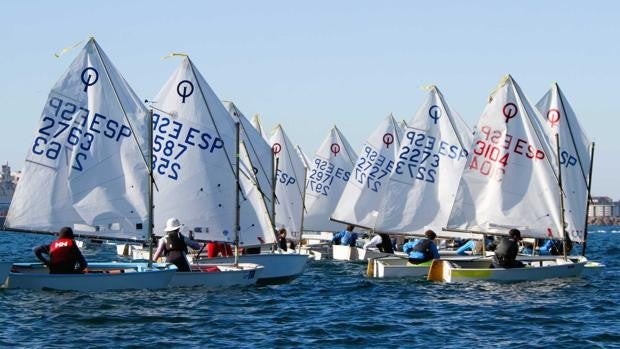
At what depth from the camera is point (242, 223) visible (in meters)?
35.1

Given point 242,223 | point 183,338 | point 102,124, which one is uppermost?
point 102,124

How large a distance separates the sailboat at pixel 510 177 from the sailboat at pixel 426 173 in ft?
22.1

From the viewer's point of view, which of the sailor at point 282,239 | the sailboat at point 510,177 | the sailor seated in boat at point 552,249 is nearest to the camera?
the sailboat at point 510,177

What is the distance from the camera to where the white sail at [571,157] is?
126 feet

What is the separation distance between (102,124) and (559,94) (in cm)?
1661

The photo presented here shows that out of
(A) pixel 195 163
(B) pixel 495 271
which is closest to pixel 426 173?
(B) pixel 495 271

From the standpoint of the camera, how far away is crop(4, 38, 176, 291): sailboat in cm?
3148

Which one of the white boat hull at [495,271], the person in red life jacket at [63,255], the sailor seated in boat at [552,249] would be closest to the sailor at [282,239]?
the sailor seated in boat at [552,249]

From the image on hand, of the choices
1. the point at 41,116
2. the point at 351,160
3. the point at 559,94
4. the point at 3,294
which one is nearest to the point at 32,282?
the point at 3,294

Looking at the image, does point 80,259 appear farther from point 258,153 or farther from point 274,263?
point 258,153

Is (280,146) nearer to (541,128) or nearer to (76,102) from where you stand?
(541,128)

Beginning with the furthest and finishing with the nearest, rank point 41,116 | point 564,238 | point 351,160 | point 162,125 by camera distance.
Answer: point 351,160 → point 564,238 → point 162,125 → point 41,116

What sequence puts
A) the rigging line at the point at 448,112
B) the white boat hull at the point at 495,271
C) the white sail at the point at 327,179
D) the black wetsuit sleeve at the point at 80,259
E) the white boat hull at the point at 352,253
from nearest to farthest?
the black wetsuit sleeve at the point at 80,259, the white boat hull at the point at 495,271, the rigging line at the point at 448,112, the white boat hull at the point at 352,253, the white sail at the point at 327,179

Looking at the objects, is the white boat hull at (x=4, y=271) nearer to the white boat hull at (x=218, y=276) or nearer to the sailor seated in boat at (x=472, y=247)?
the white boat hull at (x=218, y=276)
